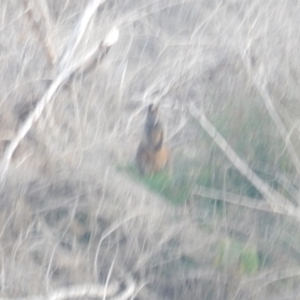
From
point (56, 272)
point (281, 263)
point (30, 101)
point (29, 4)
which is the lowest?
point (281, 263)

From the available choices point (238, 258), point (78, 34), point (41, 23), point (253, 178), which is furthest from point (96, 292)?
point (41, 23)

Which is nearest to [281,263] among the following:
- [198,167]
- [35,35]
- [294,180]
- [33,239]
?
[294,180]

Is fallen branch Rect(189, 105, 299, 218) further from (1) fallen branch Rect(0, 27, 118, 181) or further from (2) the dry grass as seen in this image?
(1) fallen branch Rect(0, 27, 118, 181)

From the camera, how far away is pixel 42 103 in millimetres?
4160

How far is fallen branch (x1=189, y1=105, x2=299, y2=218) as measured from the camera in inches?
157

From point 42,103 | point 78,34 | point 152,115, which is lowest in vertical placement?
point 152,115

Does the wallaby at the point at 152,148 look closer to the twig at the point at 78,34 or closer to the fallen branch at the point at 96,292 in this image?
the twig at the point at 78,34

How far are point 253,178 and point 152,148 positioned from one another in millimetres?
677

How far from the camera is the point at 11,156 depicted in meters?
4.16

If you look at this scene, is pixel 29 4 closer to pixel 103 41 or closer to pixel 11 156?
pixel 103 41

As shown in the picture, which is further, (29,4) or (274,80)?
(274,80)

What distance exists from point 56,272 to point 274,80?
1.99m

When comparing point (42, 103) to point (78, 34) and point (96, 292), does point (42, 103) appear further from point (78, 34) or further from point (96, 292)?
point (96, 292)

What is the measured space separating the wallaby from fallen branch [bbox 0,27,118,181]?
0.53 metres
